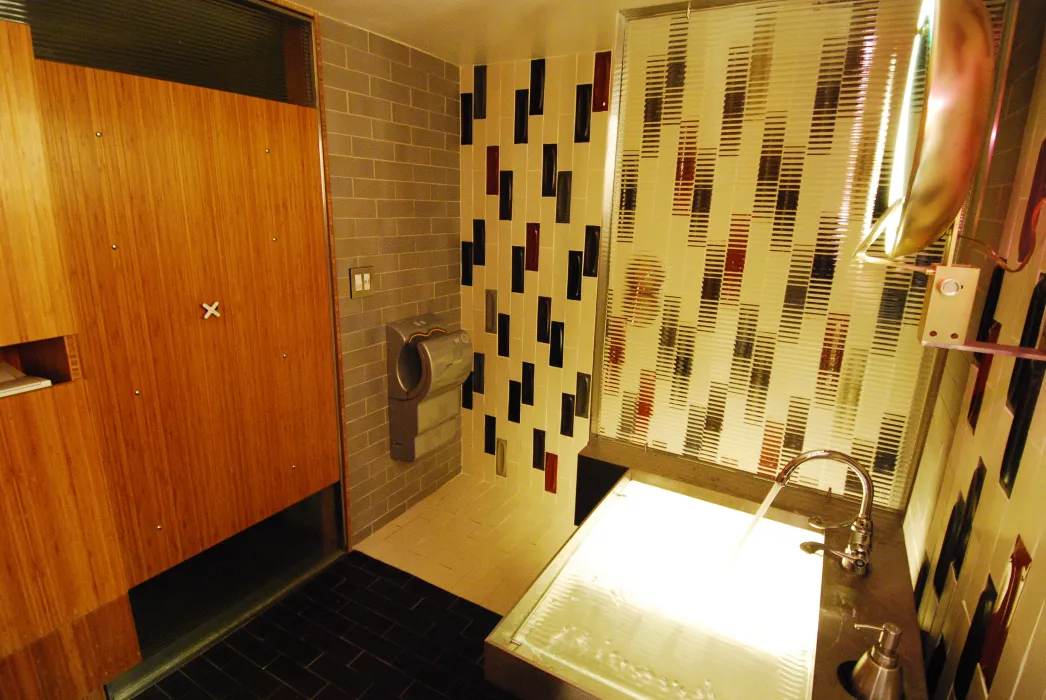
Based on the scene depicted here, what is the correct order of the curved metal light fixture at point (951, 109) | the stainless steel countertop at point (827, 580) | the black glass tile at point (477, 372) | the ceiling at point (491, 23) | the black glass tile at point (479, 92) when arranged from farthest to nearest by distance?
the black glass tile at point (477, 372)
the black glass tile at point (479, 92)
the ceiling at point (491, 23)
the stainless steel countertop at point (827, 580)
the curved metal light fixture at point (951, 109)

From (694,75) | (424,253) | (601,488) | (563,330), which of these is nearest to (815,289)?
(694,75)

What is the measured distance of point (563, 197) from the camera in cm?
291

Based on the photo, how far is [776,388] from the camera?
2004 mm

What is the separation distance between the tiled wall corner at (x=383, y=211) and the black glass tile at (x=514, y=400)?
532 millimetres

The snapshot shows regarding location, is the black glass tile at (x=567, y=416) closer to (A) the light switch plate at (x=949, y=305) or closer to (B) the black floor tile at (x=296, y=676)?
(B) the black floor tile at (x=296, y=676)

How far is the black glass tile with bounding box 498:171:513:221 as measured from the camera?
3047 mm

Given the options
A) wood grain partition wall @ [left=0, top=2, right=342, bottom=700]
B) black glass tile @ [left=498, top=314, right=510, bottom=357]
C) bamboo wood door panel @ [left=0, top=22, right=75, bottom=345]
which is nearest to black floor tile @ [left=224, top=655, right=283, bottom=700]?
wood grain partition wall @ [left=0, top=2, right=342, bottom=700]

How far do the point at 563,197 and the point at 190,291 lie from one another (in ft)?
5.91

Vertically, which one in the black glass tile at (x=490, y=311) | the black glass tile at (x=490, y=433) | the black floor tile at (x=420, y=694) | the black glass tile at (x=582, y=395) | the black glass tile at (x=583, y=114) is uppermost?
the black glass tile at (x=583, y=114)

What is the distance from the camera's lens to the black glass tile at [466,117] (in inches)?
121

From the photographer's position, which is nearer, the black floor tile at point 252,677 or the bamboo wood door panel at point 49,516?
the bamboo wood door panel at point 49,516

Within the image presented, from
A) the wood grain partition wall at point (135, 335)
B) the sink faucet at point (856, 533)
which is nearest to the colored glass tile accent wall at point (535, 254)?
the wood grain partition wall at point (135, 335)

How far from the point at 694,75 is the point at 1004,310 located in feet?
4.04

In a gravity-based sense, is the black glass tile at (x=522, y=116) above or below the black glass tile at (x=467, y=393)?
above
